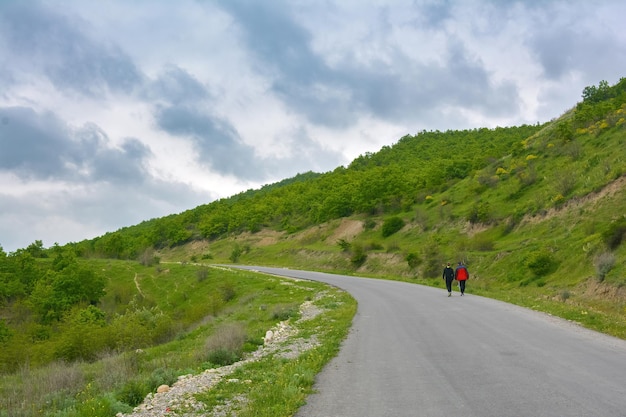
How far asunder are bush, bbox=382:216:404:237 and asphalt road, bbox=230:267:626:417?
52165 millimetres

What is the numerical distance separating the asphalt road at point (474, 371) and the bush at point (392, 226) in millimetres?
52165

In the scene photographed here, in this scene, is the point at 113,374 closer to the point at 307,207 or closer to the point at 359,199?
the point at 359,199

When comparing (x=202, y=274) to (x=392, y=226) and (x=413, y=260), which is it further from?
(x=392, y=226)

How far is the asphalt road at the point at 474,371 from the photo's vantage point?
666cm

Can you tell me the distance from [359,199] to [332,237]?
9.80 metres

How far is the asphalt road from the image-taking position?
6664 mm

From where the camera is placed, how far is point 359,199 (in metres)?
87.1

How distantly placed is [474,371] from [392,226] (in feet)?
196

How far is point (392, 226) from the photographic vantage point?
68.0 m

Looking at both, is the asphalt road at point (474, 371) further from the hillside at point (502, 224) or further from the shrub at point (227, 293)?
the shrub at point (227, 293)

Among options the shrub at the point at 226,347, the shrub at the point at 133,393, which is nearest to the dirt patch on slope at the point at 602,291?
the shrub at the point at 226,347

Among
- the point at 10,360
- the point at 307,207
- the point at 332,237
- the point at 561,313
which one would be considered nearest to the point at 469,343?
the point at 561,313

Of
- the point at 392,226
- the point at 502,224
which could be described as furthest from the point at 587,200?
the point at 392,226

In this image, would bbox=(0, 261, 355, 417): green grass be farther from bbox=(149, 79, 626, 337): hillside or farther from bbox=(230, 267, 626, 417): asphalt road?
bbox=(149, 79, 626, 337): hillside
